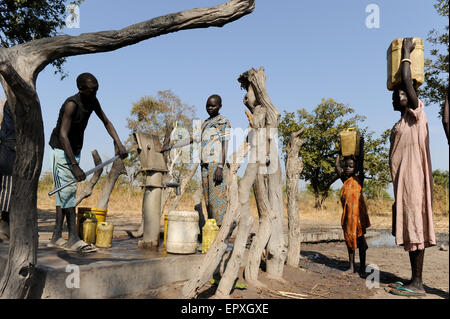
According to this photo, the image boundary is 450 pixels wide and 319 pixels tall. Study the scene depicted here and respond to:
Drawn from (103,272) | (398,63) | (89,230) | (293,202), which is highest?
(398,63)

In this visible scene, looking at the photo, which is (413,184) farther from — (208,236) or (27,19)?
(27,19)

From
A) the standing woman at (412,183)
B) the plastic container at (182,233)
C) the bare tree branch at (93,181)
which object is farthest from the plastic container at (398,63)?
the bare tree branch at (93,181)

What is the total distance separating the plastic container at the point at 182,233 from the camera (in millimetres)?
3742

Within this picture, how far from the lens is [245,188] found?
3498 millimetres

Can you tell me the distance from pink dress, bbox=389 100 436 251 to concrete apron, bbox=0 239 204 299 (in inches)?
90.9

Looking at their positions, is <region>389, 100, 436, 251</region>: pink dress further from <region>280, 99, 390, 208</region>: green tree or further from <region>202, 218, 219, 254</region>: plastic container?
<region>280, 99, 390, 208</region>: green tree

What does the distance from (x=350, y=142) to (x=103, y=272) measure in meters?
3.64

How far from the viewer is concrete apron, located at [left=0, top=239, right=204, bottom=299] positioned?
8.66ft

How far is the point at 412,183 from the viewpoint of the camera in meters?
3.78

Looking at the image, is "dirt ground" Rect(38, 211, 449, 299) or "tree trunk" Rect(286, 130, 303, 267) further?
"tree trunk" Rect(286, 130, 303, 267)

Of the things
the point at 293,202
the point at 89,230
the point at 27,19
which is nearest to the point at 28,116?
the point at 89,230

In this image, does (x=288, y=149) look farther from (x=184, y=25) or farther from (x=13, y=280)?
(x=13, y=280)

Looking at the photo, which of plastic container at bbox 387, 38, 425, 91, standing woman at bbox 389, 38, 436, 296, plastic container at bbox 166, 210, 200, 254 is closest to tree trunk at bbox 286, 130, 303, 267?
standing woman at bbox 389, 38, 436, 296
